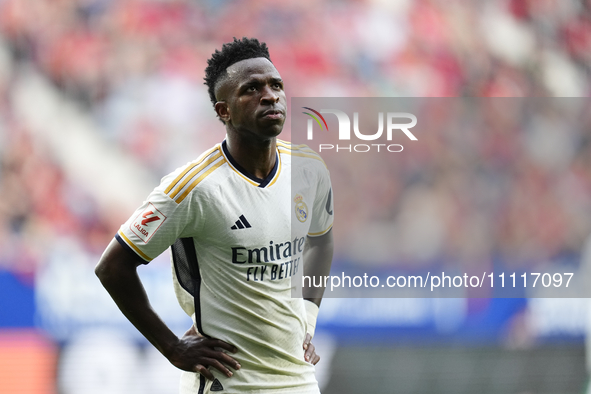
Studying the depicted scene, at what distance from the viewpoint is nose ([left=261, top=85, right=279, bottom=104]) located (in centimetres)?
231

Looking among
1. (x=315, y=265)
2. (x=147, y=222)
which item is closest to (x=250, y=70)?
(x=147, y=222)

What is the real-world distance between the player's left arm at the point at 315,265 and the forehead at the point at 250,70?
2.74 feet

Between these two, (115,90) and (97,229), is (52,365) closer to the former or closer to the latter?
(97,229)

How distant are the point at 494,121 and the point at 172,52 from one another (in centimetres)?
295

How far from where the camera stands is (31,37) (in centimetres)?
545

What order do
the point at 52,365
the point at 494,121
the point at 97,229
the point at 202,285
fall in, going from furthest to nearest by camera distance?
the point at 494,121, the point at 97,229, the point at 52,365, the point at 202,285

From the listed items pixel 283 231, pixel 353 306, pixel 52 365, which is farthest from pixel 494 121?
pixel 52 365

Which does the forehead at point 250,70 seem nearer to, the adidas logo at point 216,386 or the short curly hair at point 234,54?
the short curly hair at point 234,54

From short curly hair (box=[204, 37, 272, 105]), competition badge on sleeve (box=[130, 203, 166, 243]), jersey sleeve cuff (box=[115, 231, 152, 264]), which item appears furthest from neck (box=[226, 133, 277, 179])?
jersey sleeve cuff (box=[115, 231, 152, 264])

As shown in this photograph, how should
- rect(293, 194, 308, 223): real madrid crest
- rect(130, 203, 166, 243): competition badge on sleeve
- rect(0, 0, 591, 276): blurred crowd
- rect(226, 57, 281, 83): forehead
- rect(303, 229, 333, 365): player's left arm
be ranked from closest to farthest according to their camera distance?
rect(130, 203, 166, 243): competition badge on sleeve → rect(226, 57, 281, 83): forehead → rect(293, 194, 308, 223): real madrid crest → rect(303, 229, 333, 365): player's left arm → rect(0, 0, 591, 276): blurred crowd

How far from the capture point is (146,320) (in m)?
2.30

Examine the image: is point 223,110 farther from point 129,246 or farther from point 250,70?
point 129,246

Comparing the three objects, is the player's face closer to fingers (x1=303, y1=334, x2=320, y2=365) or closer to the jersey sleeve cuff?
the jersey sleeve cuff

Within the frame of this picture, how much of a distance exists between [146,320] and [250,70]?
3.27 feet
